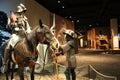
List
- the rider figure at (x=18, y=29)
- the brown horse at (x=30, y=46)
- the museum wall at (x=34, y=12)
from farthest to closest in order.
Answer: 1. the museum wall at (x=34, y=12)
2. the rider figure at (x=18, y=29)
3. the brown horse at (x=30, y=46)

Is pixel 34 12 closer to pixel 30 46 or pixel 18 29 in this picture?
pixel 18 29

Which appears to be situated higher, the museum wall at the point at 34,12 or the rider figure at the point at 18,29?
the museum wall at the point at 34,12

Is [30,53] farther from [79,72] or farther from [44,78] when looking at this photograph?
[79,72]

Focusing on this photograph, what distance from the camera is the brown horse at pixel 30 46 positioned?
20.7ft

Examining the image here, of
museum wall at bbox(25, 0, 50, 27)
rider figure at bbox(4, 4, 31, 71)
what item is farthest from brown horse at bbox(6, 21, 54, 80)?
museum wall at bbox(25, 0, 50, 27)

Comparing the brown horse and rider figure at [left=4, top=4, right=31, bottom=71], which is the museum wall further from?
the brown horse

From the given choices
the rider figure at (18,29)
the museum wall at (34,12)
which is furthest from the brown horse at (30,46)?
the museum wall at (34,12)

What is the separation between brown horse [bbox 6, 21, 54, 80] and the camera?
6.30m

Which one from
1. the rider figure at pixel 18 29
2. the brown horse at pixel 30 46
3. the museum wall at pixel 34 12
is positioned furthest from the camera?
the museum wall at pixel 34 12

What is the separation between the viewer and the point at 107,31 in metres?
47.9

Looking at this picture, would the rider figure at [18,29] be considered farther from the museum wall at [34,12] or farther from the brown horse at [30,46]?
the museum wall at [34,12]

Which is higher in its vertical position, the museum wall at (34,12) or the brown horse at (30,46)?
the museum wall at (34,12)

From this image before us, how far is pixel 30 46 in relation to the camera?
657 centimetres

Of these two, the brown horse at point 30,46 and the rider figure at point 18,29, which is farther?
the rider figure at point 18,29
